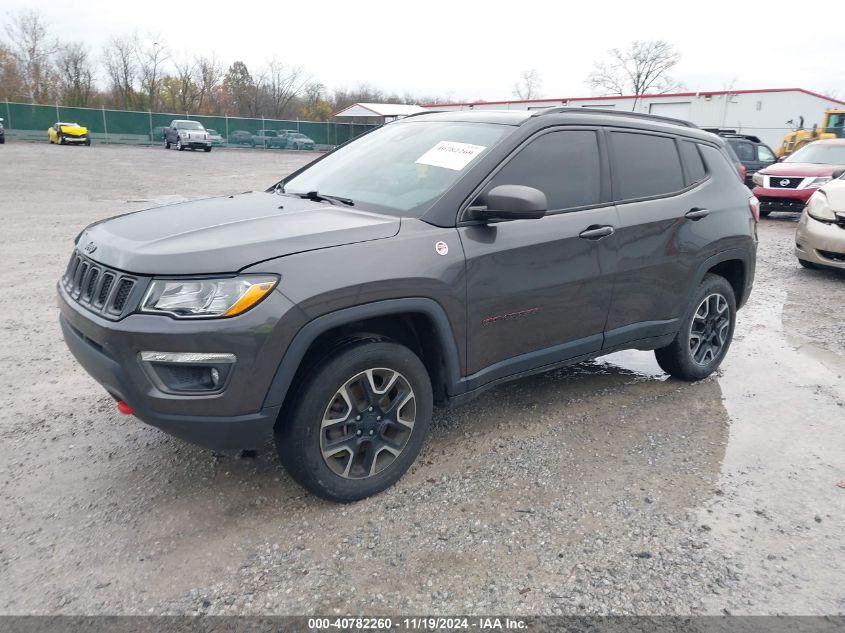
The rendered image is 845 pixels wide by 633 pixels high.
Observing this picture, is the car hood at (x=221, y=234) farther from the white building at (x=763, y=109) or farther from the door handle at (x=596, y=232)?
the white building at (x=763, y=109)

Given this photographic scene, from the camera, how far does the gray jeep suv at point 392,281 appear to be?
2.58m

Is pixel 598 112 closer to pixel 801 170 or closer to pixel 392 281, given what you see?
pixel 392 281

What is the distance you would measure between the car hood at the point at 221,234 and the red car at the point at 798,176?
12.9 metres

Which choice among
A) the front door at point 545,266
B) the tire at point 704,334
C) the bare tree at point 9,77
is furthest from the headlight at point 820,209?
the bare tree at point 9,77

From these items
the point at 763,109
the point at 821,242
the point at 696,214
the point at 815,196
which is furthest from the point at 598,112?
the point at 763,109

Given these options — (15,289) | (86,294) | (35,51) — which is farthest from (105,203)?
(35,51)

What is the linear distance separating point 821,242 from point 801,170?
20.6 feet

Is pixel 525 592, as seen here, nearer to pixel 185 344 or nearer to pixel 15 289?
pixel 185 344

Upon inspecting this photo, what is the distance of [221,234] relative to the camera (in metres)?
2.82

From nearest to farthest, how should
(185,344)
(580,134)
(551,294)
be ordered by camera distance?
(185,344) → (551,294) → (580,134)

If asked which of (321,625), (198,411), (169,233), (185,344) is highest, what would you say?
(169,233)

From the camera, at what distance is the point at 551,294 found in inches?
139

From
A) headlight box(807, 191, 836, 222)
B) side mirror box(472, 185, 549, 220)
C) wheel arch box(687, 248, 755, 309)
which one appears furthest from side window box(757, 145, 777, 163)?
side mirror box(472, 185, 549, 220)

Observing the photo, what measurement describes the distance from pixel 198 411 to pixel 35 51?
73.5 m
